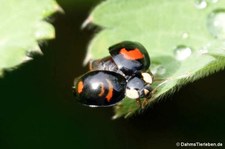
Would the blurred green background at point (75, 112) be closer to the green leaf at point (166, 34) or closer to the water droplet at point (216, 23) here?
the green leaf at point (166, 34)

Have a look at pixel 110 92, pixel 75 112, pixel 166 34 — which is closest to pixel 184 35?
pixel 166 34

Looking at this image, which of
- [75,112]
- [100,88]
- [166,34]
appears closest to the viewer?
[100,88]

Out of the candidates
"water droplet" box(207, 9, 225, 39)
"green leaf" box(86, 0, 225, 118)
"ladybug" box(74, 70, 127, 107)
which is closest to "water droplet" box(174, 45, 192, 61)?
"green leaf" box(86, 0, 225, 118)

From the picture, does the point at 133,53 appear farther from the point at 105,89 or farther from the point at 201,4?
→ the point at 201,4

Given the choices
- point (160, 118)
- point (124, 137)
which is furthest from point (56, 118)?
point (160, 118)

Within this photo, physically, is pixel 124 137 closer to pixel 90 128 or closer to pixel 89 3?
pixel 90 128
